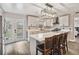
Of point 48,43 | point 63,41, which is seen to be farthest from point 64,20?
point 48,43

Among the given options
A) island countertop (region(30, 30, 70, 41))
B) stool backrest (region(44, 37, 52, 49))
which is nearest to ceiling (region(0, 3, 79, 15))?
island countertop (region(30, 30, 70, 41))

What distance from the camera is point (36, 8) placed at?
2.24 metres

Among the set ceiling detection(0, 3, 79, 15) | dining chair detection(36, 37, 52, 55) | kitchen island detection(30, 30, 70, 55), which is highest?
ceiling detection(0, 3, 79, 15)

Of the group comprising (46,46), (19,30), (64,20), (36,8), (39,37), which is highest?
(36,8)

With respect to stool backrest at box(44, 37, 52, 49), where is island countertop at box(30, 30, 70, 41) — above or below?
above

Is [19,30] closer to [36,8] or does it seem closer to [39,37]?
[39,37]

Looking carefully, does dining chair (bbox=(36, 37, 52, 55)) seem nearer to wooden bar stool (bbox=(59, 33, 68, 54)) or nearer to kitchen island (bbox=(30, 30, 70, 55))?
kitchen island (bbox=(30, 30, 70, 55))

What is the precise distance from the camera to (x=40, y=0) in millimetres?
2252

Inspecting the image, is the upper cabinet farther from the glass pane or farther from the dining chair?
the glass pane

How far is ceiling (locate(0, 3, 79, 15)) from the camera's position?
2229 mm

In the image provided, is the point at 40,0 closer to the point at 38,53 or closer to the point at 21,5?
the point at 21,5

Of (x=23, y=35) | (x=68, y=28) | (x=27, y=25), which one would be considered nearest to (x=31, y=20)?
(x=27, y=25)

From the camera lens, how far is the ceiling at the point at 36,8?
2.23 m
